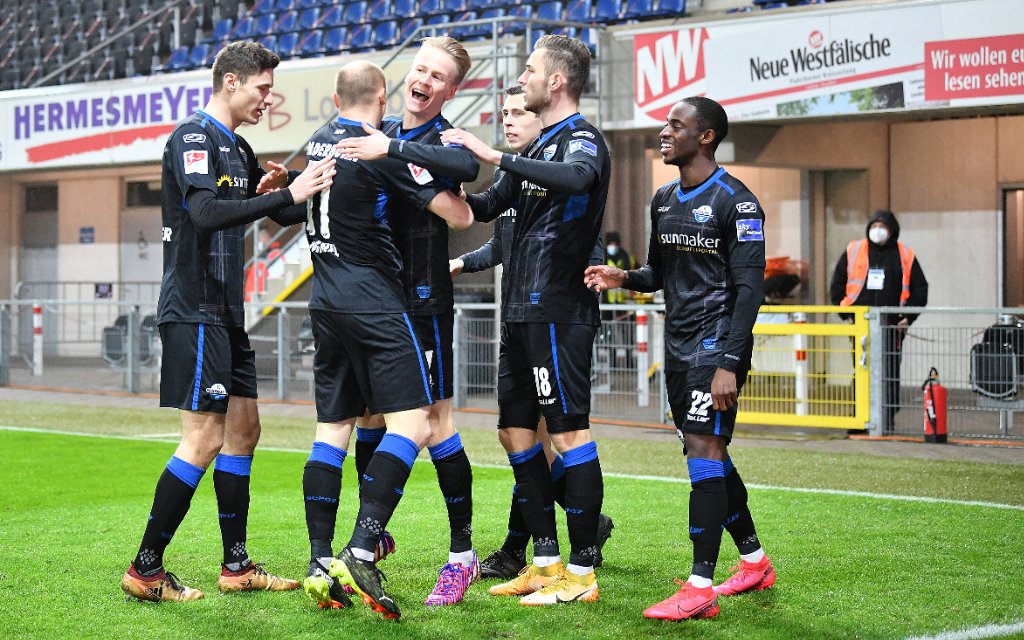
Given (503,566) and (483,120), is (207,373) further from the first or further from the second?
(483,120)

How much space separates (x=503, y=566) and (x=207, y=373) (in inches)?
59.7

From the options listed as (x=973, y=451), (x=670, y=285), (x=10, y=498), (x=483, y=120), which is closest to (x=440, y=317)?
(x=670, y=285)

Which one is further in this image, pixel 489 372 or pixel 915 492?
pixel 489 372

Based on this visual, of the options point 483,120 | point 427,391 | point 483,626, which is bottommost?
point 483,626

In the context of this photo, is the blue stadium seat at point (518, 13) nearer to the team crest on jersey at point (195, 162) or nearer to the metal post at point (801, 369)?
the metal post at point (801, 369)

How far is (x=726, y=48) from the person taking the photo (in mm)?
14312

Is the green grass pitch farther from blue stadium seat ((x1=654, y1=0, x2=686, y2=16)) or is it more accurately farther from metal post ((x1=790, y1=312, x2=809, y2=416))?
blue stadium seat ((x1=654, y1=0, x2=686, y2=16))

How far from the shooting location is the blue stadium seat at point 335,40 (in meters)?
21.4

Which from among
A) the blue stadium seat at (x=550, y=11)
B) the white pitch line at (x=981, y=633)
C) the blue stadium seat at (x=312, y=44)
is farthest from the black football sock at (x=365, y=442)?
the blue stadium seat at (x=312, y=44)

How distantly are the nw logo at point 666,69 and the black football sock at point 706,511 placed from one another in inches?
387

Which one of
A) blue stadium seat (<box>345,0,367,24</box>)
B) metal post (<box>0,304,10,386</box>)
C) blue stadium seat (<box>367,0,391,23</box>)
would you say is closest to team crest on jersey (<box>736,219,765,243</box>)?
metal post (<box>0,304,10,386</box>)

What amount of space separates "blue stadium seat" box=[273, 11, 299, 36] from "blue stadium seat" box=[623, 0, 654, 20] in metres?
6.97

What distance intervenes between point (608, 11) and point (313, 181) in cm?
1386

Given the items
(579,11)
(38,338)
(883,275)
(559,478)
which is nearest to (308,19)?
(579,11)
